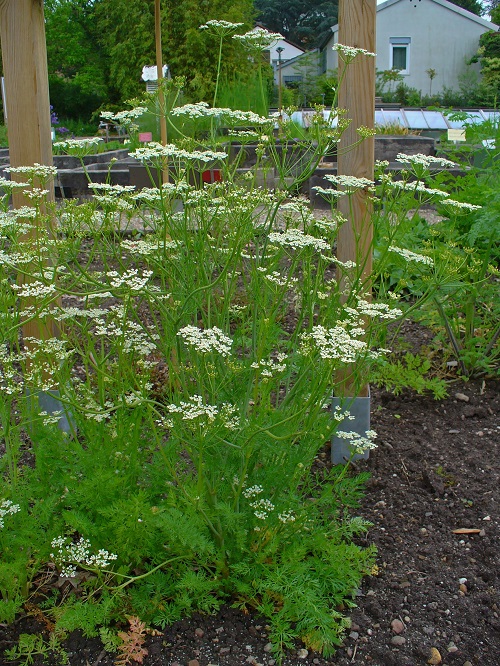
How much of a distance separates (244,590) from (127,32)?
94.7ft

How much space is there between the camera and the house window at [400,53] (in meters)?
39.1

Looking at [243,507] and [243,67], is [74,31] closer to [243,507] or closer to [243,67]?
[243,67]

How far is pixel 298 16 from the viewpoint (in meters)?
61.5

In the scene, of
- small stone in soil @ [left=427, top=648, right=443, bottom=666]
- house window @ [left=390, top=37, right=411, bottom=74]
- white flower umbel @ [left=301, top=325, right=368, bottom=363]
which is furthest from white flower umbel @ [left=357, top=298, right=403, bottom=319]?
house window @ [left=390, top=37, right=411, bottom=74]

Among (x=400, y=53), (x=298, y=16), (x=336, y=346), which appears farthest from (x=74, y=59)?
(x=336, y=346)

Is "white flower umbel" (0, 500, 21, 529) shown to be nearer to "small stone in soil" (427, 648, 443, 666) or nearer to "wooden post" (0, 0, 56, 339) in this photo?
"wooden post" (0, 0, 56, 339)

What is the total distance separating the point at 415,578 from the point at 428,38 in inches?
1635

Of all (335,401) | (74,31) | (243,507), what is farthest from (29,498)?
(74,31)

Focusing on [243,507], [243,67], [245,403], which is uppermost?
[243,67]

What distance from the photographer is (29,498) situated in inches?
103

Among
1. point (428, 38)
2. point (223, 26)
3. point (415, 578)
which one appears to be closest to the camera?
point (415, 578)

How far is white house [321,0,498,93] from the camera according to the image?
38.7 metres

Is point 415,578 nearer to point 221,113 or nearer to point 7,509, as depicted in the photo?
point 7,509

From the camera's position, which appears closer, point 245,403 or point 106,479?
point 106,479
